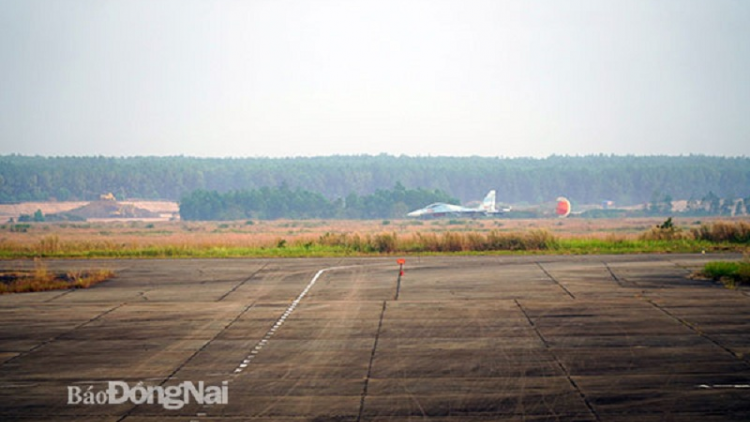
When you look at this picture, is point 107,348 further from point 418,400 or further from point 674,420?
point 674,420

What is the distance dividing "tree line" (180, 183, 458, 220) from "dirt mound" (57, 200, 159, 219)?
496 inches

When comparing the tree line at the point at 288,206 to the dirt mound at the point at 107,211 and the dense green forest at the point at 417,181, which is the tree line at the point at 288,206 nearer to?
the dirt mound at the point at 107,211

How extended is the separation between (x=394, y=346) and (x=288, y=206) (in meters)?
98.8

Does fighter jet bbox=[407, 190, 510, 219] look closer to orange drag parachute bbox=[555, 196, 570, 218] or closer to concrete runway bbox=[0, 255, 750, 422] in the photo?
orange drag parachute bbox=[555, 196, 570, 218]

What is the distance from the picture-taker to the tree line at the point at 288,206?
110 meters

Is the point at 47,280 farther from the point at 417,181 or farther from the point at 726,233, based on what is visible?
the point at 417,181

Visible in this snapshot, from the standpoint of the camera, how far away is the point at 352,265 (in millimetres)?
26469

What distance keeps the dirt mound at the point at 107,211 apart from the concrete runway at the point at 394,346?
325 ft

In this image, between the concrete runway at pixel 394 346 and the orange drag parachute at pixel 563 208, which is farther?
the orange drag parachute at pixel 563 208

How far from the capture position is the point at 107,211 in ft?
394

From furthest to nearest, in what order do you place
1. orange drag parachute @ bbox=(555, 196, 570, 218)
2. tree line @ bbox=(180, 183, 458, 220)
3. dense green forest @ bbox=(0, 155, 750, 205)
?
dense green forest @ bbox=(0, 155, 750, 205) < tree line @ bbox=(180, 183, 458, 220) < orange drag parachute @ bbox=(555, 196, 570, 218)

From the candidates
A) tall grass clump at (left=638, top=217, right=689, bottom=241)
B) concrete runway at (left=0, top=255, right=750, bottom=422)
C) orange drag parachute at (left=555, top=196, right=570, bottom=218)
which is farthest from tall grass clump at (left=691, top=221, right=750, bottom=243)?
orange drag parachute at (left=555, top=196, right=570, bottom=218)

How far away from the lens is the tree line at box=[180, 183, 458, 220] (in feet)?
362

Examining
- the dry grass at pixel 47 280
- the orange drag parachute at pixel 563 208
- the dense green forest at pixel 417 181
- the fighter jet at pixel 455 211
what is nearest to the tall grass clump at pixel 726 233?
the dry grass at pixel 47 280
